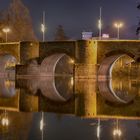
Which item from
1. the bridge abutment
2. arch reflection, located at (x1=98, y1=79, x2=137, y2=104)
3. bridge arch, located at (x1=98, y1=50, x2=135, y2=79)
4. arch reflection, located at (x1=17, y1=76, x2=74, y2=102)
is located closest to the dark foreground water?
arch reflection, located at (x1=98, y1=79, x2=137, y2=104)

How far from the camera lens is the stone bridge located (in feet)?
169

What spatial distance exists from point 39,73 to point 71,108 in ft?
119

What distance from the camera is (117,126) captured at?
14250 millimetres

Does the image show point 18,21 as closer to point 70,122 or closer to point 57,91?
point 57,91

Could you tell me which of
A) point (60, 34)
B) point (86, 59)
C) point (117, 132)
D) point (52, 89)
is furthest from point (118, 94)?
point (60, 34)

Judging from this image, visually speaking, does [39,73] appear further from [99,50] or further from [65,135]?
[65,135]

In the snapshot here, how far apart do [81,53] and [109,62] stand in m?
4.70

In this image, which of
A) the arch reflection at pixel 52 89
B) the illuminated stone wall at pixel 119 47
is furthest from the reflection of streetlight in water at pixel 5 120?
the illuminated stone wall at pixel 119 47

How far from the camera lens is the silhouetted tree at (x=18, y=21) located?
312ft

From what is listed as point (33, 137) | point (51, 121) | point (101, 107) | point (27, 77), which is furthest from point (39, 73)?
point (33, 137)

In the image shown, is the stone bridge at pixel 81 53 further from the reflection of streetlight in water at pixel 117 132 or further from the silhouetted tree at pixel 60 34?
the silhouetted tree at pixel 60 34

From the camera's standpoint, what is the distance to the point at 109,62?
54.5m

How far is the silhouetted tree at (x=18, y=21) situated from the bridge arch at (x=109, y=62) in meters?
41.8

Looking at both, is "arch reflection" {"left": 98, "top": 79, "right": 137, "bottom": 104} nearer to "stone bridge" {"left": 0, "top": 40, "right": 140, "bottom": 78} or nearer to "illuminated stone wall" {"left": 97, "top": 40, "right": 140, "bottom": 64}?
"stone bridge" {"left": 0, "top": 40, "right": 140, "bottom": 78}
